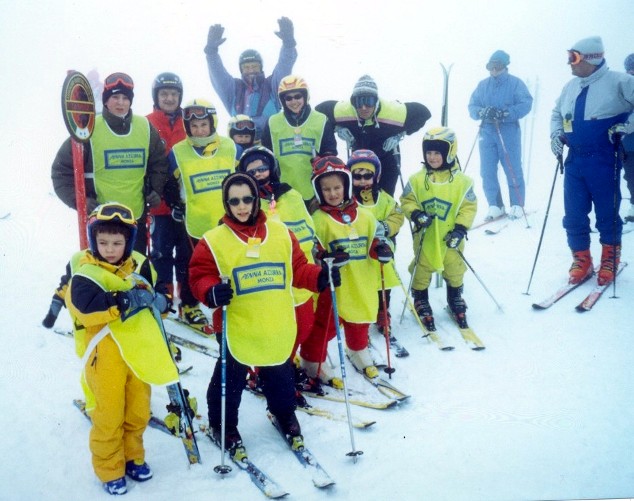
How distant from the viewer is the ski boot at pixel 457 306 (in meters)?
4.01

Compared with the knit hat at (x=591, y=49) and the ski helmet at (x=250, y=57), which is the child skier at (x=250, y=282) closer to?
the ski helmet at (x=250, y=57)

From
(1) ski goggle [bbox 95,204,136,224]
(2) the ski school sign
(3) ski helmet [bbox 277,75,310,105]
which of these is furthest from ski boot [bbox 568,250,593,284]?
(2) the ski school sign

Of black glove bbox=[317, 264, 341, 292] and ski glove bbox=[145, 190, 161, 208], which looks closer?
black glove bbox=[317, 264, 341, 292]

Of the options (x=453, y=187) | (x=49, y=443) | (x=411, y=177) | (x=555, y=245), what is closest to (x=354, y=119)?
(x=411, y=177)

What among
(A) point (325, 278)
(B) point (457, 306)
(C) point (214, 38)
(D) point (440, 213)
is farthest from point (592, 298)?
(C) point (214, 38)

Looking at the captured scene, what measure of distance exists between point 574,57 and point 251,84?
104 inches

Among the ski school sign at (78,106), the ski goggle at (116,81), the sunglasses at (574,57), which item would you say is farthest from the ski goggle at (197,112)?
the sunglasses at (574,57)

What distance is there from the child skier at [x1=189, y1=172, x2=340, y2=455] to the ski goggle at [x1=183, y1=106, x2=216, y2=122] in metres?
1.17

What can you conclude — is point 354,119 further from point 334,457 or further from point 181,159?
point 334,457

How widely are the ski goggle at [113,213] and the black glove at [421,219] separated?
7.15 ft

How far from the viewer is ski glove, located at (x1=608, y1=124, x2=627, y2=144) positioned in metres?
4.04

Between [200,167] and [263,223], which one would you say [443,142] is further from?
[263,223]

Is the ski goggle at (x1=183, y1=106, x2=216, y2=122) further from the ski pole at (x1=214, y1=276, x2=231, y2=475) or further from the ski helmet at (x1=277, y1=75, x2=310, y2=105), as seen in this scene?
the ski pole at (x1=214, y1=276, x2=231, y2=475)

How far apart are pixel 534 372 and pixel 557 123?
230 cm
